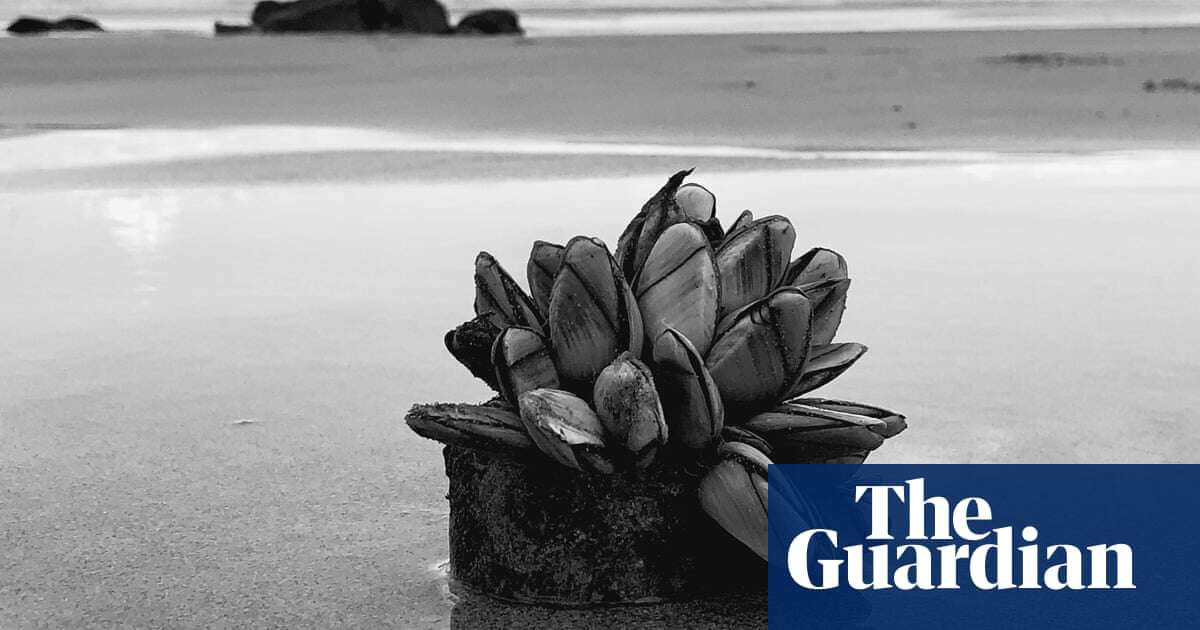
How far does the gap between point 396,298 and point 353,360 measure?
0.73 meters

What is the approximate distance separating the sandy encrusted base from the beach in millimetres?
43

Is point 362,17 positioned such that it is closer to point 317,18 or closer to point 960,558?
point 317,18

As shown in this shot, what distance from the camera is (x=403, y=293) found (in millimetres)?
4309

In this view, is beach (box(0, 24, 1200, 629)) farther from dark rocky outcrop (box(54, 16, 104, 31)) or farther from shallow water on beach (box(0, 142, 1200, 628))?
dark rocky outcrop (box(54, 16, 104, 31))

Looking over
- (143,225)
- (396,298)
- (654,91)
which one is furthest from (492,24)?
(396,298)

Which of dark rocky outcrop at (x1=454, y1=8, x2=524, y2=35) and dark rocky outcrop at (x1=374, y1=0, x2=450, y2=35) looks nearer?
dark rocky outcrop at (x1=454, y1=8, x2=524, y2=35)

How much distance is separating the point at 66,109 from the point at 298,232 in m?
6.70

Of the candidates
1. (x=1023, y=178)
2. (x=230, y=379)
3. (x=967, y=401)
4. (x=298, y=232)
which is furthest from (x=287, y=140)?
(x=967, y=401)

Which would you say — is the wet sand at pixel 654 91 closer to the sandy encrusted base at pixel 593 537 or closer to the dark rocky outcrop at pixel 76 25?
the sandy encrusted base at pixel 593 537

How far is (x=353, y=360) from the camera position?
354 cm

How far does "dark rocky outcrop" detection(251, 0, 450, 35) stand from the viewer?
→ 2828 centimetres

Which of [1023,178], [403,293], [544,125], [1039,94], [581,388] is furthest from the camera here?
[1039,94]

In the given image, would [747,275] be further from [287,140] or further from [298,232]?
[287,140]

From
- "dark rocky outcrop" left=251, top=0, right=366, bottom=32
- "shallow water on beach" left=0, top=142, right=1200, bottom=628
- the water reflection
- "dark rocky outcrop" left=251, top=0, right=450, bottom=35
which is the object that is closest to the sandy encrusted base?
"shallow water on beach" left=0, top=142, right=1200, bottom=628
